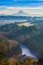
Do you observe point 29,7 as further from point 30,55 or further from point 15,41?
point 30,55

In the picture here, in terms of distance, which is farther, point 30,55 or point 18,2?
point 18,2

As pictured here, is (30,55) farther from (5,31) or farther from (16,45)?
(5,31)

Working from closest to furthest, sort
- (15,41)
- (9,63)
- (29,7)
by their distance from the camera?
1. (9,63)
2. (15,41)
3. (29,7)

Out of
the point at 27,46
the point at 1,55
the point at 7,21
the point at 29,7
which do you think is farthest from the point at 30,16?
the point at 1,55

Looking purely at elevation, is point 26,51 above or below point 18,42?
below

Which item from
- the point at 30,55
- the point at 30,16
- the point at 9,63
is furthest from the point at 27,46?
the point at 30,16

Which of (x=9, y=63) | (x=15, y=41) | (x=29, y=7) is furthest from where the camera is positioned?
(x=29, y=7)

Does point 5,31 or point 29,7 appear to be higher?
point 29,7

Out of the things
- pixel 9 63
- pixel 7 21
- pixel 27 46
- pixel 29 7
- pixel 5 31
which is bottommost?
pixel 9 63

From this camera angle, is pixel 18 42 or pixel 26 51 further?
pixel 18 42
